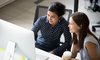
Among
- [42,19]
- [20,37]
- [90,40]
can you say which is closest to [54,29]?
[42,19]

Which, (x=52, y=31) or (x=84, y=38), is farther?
(x=52, y=31)

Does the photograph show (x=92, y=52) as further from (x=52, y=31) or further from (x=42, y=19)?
(x=42, y=19)

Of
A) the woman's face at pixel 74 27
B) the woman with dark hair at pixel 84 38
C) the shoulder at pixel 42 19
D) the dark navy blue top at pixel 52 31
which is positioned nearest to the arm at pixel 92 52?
the woman with dark hair at pixel 84 38

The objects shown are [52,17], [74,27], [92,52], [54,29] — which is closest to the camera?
[92,52]

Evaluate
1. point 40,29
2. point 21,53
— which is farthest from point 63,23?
point 21,53

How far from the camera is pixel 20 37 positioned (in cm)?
168

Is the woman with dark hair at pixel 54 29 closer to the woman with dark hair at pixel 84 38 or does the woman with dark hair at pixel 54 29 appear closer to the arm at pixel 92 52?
the woman with dark hair at pixel 84 38

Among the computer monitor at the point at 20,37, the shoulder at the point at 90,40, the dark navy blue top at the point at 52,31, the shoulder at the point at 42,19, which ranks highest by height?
the computer monitor at the point at 20,37

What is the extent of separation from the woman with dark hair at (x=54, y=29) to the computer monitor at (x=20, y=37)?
0.67 m

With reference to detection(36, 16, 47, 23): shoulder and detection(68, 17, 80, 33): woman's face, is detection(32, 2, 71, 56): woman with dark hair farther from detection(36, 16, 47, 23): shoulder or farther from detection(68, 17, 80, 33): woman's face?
detection(68, 17, 80, 33): woman's face

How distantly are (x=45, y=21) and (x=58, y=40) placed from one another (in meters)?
0.26

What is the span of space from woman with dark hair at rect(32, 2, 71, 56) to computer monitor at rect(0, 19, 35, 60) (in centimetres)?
67

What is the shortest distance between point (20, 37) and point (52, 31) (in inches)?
31.5

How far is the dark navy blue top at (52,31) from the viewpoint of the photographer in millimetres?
2408
